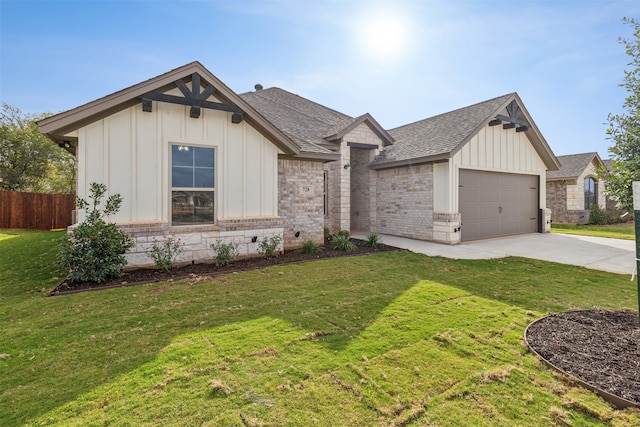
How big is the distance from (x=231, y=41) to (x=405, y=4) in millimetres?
5404

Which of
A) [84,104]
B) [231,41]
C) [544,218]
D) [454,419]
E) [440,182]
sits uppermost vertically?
[231,41]

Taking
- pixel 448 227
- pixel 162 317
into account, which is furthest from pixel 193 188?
pixel 448 227

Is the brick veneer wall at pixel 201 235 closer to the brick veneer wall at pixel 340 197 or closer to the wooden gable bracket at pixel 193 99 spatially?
the wooden gable bracket at pixel 193 99

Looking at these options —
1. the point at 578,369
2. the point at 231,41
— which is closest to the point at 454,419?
the point at 578,369

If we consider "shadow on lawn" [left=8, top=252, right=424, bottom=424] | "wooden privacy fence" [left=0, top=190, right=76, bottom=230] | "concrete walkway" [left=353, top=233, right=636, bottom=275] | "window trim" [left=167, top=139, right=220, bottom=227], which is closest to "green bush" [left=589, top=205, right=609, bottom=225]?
"concrete walkway" [left=353, top=233, right=636, bottom=275]

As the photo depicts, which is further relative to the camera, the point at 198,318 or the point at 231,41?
the point at 231,41

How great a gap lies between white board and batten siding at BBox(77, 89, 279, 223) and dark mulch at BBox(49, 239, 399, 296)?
1231 mm

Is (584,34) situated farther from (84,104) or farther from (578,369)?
(84,104)

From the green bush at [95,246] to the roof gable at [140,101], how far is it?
4.36ft

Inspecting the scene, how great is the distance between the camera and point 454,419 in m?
Answer: 2.29

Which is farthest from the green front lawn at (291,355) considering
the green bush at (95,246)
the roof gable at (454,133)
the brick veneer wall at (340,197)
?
the brick veneer wall at (340,197)

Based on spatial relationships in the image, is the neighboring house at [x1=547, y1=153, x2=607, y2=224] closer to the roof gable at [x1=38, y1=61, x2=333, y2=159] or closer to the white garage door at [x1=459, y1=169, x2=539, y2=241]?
the white garage door at [x1=459, y1=169, x2=539, y2=241]

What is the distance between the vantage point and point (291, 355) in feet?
10.6

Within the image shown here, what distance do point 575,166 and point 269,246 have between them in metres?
23.1
